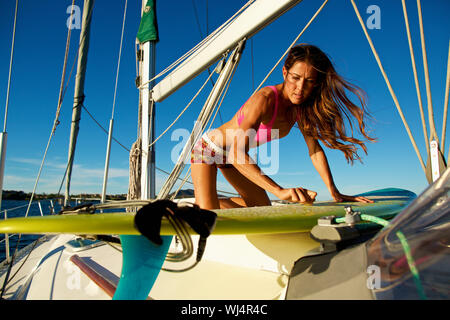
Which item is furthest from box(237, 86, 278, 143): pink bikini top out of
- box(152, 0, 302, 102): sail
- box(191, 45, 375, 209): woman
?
box(152, 0, 302, 102): sail

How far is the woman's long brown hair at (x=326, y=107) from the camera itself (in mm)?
1586

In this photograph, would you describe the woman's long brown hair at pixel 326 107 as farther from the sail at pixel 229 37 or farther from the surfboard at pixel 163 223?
the surfboard at pixel 163 223

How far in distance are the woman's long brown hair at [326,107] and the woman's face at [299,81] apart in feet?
0.11

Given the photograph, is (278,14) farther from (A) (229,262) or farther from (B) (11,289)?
(B) (11,289)

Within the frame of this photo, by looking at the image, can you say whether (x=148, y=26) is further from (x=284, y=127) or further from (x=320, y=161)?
(x=320, y=161)

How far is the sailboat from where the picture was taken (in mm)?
783

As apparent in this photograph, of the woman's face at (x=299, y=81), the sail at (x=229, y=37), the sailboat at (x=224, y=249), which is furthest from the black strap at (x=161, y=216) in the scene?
the sail at (x=229, y=37)

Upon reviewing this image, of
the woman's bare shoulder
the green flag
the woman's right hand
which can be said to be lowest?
the woman's right hand

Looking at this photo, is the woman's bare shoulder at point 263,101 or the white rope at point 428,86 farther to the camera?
the woman's bare shoulder at point 263,101

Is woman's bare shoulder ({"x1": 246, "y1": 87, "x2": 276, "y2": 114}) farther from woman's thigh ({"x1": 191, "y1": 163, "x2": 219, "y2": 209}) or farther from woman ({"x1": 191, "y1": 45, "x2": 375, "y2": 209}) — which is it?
woman's thigh ({"x1": 191, "y1": 163, "x2": 219, "y2": 209})

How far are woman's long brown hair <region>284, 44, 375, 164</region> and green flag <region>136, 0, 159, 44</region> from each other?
8.77 ft

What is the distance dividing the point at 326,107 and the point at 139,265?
151 cm
